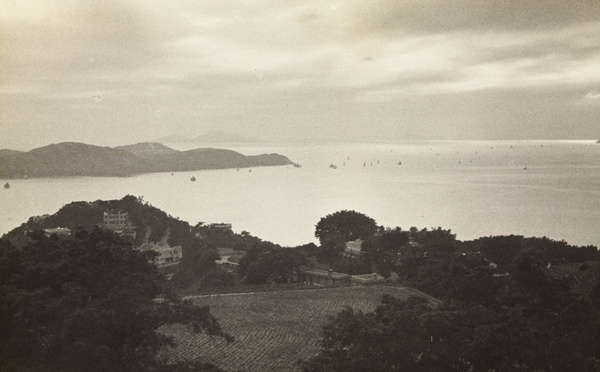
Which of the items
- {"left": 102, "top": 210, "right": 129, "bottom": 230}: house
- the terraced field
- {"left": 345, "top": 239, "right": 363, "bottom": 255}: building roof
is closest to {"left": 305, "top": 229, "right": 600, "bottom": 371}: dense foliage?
the terraced field

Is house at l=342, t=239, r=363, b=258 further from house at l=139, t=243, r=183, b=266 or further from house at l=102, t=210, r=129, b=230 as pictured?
house at l=102, t=210, r=129, b=230

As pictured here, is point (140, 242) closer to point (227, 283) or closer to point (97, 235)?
point (227, 283)

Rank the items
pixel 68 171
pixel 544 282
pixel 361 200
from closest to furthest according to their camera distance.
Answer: pixel 544 282
pixel 361 200
pixel 68 171

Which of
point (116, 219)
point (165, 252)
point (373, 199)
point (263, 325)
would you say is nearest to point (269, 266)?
point (263, 325)

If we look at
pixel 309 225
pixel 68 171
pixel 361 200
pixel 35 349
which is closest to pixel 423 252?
pixel 35 349

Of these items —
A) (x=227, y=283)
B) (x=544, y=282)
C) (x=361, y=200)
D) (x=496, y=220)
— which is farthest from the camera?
(x=361, y=200)

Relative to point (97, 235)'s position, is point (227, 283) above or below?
below

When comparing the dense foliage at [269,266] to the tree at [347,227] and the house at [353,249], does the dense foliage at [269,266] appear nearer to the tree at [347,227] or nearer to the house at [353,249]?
the house at [353,249]
